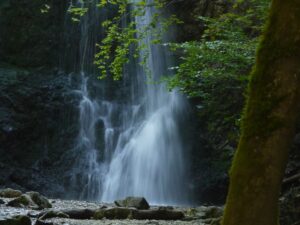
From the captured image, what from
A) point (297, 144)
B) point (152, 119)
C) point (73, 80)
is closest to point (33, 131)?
point (73, 80)

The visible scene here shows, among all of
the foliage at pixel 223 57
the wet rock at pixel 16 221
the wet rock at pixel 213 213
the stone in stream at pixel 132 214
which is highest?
the foliage at pixel 223 57

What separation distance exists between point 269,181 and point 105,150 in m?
19.3

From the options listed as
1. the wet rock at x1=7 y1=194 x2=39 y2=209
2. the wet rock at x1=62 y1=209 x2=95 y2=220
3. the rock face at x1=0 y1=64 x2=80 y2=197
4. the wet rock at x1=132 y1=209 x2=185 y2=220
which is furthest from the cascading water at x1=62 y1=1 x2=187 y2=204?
the wet rock at x1=62 y1=209 x2=95 y2=220

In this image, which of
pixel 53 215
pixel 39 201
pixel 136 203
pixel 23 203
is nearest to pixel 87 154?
pixel 39 201

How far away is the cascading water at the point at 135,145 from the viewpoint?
20422mm

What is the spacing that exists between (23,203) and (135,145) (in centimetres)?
1085

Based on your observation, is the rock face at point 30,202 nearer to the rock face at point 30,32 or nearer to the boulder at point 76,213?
the boulder at point 76,213

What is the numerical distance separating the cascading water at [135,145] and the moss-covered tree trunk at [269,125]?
54.9 ft

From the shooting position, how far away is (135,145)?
70.9 feet

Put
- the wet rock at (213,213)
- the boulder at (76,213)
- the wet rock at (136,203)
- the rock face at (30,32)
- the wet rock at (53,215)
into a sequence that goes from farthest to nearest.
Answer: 1. the rock face at (30,32)
2. the wet rock at (136,203)
3. the wet rock at (213,213)
4. the boulder at (76,213)
5. the wet rock at (53,215)

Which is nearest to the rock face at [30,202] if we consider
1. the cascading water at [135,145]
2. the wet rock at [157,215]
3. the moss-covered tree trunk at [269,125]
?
the wet rock at [157,215]

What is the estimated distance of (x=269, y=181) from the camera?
110 inches

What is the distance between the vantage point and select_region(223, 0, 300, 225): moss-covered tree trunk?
2.80 metres

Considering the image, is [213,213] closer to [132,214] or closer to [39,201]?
[132,214]
